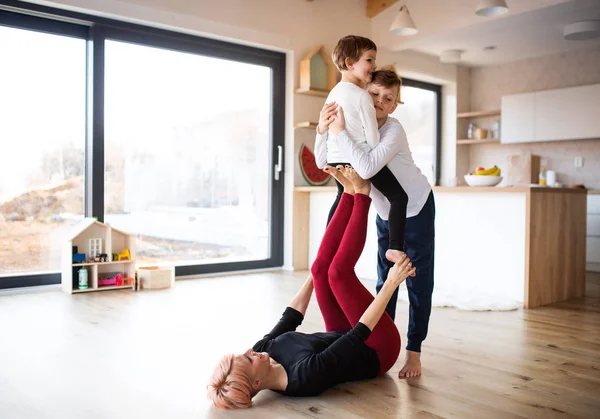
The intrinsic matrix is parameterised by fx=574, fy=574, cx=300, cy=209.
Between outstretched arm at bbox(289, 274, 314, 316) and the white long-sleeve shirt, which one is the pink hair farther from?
the white long-sleeve shirt

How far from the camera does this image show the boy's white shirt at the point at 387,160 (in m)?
2.17

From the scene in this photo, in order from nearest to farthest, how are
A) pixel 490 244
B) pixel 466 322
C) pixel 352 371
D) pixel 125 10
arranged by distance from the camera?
pixel 352 371 → pixel 466 322 → pixel 490 244 → pixel 125 10

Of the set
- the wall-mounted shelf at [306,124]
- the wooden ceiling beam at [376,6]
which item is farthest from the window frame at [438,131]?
the wall-mounted shelf at [306,124]

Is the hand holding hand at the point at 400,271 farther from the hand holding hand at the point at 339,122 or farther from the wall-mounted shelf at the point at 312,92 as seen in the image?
the wall-mounted shelf at the point at 312,92

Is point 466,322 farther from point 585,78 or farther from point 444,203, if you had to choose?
point 585,78

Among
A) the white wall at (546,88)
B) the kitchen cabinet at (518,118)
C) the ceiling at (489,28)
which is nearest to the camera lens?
the ceiling at (489,28)

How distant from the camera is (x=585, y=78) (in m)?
6.59

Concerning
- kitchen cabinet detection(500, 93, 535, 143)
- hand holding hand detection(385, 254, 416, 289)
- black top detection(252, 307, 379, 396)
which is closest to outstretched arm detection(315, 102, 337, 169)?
hand holding hand detection(385, 254, 416, 289)

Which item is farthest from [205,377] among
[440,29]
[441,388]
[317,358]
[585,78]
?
[585,78]

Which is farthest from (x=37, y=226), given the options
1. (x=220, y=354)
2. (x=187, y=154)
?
(x=220, y=354)

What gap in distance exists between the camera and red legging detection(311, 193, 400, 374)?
214 centimetres

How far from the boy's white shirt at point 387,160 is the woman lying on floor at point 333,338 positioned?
0.27 feet

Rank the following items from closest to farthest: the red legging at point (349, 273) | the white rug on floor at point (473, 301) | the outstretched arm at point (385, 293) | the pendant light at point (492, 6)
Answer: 1. the outstretched arm at point (385, 293)
2. the red legging at point (349, 273)
3. the white rug on floor at point (473, 301)
4. the pendant light at point (492, 6)

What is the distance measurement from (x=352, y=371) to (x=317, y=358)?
0.23 m
